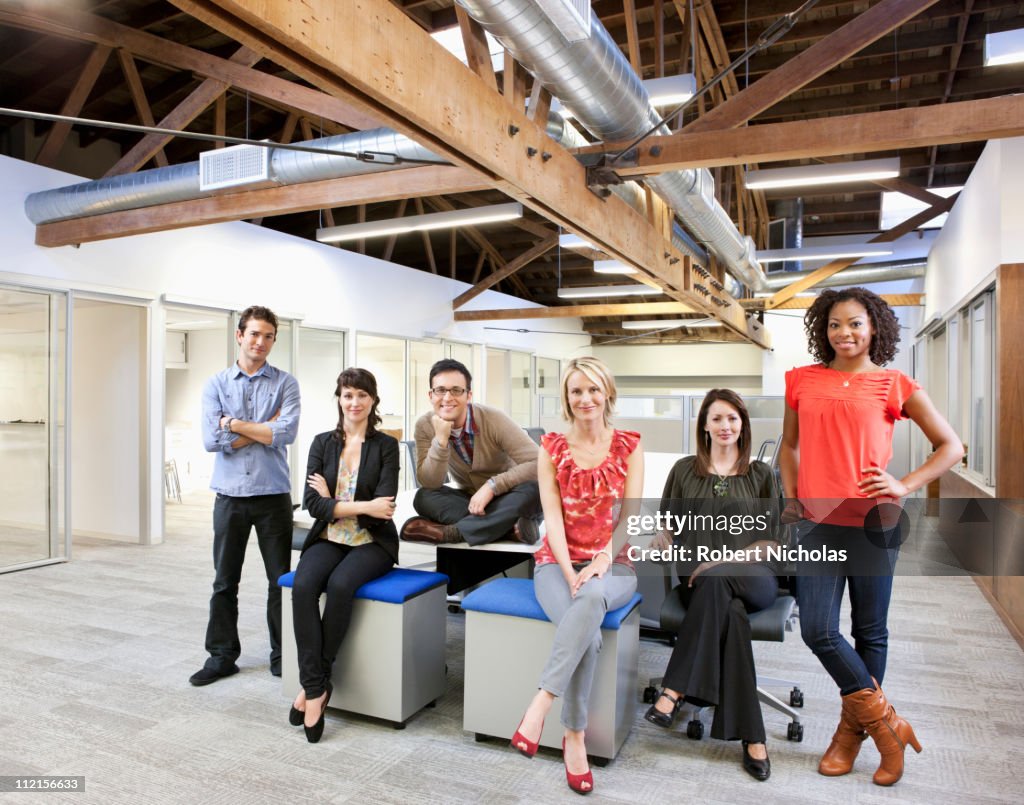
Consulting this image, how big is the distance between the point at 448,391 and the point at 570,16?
1.45 m

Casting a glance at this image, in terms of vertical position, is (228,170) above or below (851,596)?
above

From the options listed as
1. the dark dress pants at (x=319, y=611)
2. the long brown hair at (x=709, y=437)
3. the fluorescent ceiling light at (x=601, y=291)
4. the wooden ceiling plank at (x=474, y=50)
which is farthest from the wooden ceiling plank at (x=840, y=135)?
the fluorescent ceiling light at (x=601, y=291)

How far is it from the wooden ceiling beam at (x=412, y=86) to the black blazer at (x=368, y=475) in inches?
49.5

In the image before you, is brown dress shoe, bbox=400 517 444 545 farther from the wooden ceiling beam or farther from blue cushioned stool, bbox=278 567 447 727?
the wooden ceiling beam

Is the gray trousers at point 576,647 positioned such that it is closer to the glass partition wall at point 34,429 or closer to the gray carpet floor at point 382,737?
the gray carpet floor at point 382,737

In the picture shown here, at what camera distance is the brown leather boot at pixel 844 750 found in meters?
2.29

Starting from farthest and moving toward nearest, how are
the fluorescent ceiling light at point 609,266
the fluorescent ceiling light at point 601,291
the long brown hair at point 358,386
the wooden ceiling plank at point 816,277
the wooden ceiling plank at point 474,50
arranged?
the fluorescent ceiling light at point 601,291, the wooden ceiling plank at point 816,277, the fluorescent ceiling light at point 609,266, the wooden ceiling plank at point 474,50, the long brown hair at point 358,386

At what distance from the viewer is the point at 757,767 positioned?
228 cm

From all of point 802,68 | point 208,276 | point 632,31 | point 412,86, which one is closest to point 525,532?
point 412,86

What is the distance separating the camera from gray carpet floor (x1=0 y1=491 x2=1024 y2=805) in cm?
219

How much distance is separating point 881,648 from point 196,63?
18.2ft

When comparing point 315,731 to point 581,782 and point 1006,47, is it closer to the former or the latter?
point 581,782

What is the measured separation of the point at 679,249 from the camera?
7.23 meters

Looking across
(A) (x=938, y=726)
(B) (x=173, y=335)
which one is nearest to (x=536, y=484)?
(A) (x=938, y=726)
